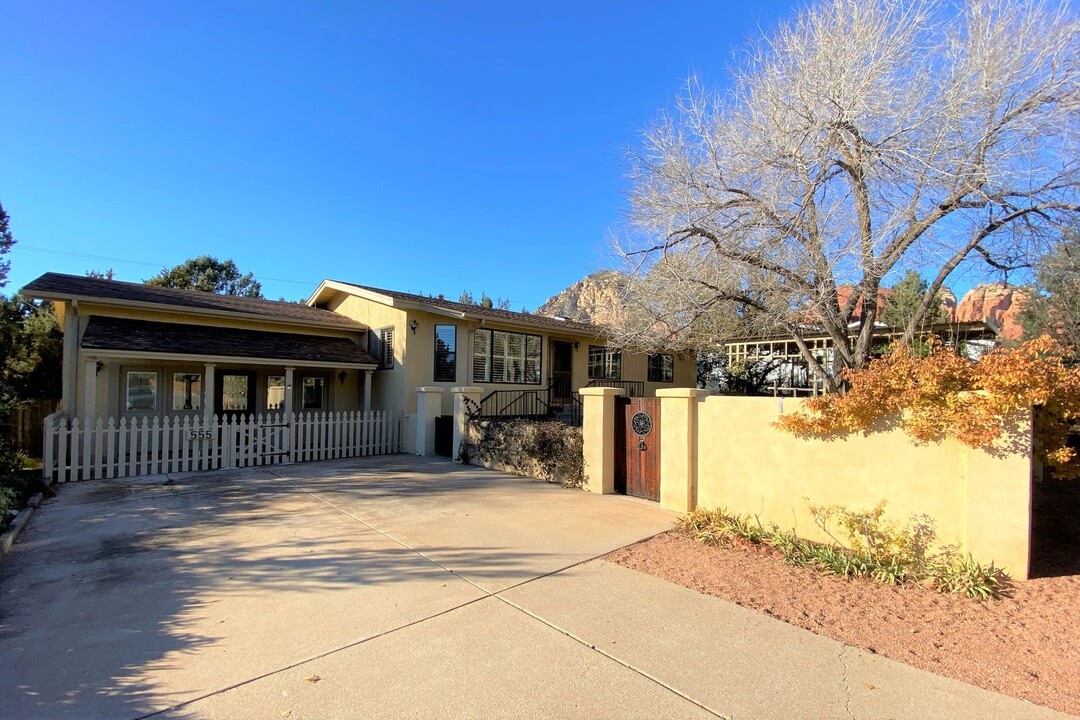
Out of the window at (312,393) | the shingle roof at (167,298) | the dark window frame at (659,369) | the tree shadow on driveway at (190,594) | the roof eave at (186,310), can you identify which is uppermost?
the shingle roof at (167,298)

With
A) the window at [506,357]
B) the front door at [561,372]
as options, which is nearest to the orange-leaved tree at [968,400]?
the window at [506,357]

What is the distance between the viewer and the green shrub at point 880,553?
14.1 ft

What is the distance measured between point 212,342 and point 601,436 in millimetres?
10000

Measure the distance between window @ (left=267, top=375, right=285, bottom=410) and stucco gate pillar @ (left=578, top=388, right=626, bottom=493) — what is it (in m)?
10.9

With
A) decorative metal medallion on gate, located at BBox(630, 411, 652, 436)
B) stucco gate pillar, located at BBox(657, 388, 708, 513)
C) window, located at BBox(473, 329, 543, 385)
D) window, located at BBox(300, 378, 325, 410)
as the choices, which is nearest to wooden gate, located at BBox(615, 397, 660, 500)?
decorative metal medallion on gate, located at BBox(630, 411, 652, 436)

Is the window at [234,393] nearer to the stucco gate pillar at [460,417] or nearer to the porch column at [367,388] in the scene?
the porch column at [367,388]

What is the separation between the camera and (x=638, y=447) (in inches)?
317

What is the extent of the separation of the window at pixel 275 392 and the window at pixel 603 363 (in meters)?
9.98

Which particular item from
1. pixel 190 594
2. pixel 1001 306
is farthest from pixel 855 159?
pixel 1001 306

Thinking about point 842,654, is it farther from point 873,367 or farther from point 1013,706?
point 873,367

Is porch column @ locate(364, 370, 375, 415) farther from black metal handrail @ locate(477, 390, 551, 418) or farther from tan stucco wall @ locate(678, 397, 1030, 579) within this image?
tan stucco wall @ locate(678, 397, 1030, 579)

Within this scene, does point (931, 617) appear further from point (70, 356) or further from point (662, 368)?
point (662, 368)

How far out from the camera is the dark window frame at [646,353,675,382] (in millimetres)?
20898

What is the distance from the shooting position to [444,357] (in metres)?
14.8
